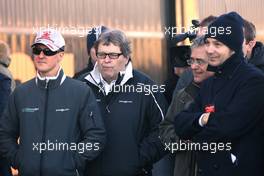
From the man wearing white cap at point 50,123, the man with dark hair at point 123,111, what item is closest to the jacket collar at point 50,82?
the man wearing white cap at point 50,123

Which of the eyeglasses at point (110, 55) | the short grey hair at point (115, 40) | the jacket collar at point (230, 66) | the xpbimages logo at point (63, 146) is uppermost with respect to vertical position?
the short grey hair at point (115, 40)

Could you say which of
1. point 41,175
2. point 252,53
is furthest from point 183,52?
point 41,175

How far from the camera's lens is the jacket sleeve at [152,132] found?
481cm

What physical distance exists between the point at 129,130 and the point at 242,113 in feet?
3.55

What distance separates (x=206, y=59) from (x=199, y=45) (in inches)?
5.0

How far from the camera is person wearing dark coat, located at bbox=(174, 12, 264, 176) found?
3.99 m

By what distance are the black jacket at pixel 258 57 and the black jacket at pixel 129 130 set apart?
767 mm

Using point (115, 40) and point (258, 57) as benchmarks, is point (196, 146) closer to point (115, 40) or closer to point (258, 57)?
point (258, 57)

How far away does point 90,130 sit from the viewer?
4.62 m

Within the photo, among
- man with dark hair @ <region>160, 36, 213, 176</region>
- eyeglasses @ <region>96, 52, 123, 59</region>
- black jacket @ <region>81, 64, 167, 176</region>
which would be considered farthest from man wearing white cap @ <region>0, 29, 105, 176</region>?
man with dark hair @ <region>160, 36, 213, 176</region>

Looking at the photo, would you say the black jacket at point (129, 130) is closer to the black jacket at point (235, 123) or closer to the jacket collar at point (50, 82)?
the jacket collar at point (50, 82)

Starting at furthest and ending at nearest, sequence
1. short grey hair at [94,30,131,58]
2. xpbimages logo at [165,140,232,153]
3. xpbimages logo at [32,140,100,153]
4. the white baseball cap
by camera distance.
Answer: short grey hair at [94,30,131,58], the white baseball cap, xpbimages logo at [32,140,100,153], xpbimages logo at [165,140,232,153]

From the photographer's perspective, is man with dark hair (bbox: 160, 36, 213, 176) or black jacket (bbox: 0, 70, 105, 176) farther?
man with dark hair (bbox: 160, 36, 213, 176)

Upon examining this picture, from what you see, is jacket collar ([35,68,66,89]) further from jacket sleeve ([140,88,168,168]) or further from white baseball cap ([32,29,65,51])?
jacket sleeve ([140,88,168,168])
